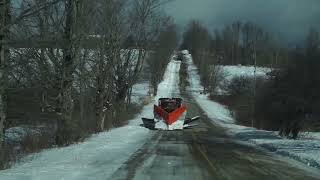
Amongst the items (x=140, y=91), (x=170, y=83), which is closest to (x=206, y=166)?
(x=140, y=91)

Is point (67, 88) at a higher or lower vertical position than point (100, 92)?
higher

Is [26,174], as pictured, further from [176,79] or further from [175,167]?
→ [176,79]

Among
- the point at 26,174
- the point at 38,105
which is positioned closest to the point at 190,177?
the point at 26,174

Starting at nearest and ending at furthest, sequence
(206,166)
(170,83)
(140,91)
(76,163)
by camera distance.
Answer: (76,163), (206,166), (140,91), (170,83)

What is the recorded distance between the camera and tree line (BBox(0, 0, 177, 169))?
1691 cm

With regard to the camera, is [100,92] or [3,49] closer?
[3,49]

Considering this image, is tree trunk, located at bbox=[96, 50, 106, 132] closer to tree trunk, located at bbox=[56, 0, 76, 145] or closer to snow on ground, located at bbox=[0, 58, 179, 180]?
tree trunk, located at bbox=[56, 0, 76, 145]

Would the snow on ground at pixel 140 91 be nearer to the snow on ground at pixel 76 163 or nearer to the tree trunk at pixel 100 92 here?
the tree trunk at pixel 100 92

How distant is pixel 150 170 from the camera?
656 inches

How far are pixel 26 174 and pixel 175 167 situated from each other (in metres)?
4.87

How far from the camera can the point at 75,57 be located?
27203mm

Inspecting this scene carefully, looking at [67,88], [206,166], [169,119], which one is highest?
[67,88]

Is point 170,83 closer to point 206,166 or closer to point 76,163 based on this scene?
point 206,166

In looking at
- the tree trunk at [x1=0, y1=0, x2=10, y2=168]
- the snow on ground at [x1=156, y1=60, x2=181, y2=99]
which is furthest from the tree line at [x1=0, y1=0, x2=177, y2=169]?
the snow on ground at [x1=156, y1=60, x2=181, y2=99]
